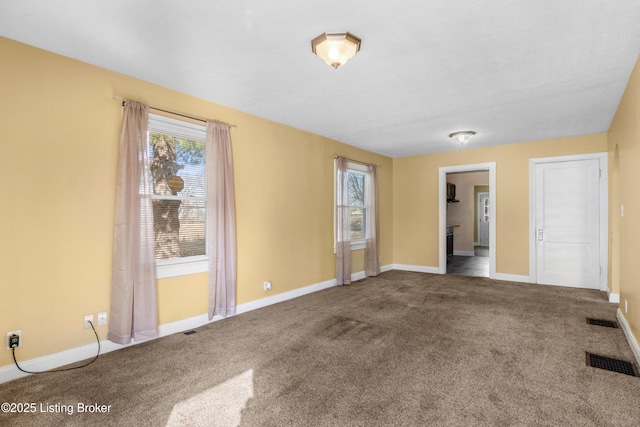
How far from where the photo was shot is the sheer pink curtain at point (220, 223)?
3.65m

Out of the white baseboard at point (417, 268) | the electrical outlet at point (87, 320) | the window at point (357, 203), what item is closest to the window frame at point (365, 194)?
the window at point (357, 203)

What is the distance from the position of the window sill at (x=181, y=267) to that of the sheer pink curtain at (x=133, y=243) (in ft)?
0.61

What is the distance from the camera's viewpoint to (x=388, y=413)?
198 centimetres

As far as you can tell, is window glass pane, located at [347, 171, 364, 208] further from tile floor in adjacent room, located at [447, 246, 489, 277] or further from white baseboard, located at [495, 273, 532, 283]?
white baseboard, located at [495, 273, 532, 283]

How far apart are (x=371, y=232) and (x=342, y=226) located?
3.11ft

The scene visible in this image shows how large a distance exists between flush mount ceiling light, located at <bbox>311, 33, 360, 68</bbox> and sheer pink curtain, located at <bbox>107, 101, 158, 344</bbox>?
6.17 ft

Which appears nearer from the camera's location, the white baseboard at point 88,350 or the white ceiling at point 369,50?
the white ceiling at point 369,50

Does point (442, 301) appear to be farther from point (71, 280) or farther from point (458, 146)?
point (71, 280)

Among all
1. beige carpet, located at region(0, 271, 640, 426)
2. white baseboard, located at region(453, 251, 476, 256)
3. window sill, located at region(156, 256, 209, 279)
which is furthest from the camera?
white baseboard, located at region(453, 251, 476, 256)

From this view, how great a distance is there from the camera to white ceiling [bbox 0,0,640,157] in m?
2.10

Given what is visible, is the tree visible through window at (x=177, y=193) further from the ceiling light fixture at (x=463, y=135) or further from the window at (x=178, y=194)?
the ceiling light fixture at (x=463, y=135)

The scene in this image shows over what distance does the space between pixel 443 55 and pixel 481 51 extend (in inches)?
11.7

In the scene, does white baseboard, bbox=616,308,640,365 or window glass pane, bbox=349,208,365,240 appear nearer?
white baseboard, bbox=616,308,640,365

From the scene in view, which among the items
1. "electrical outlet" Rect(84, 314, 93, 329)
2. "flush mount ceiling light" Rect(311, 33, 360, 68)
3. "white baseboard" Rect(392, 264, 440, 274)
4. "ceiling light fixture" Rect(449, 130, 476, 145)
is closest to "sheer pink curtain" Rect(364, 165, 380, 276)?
"white baseboard" Rect(392, 264, 440, 274)
